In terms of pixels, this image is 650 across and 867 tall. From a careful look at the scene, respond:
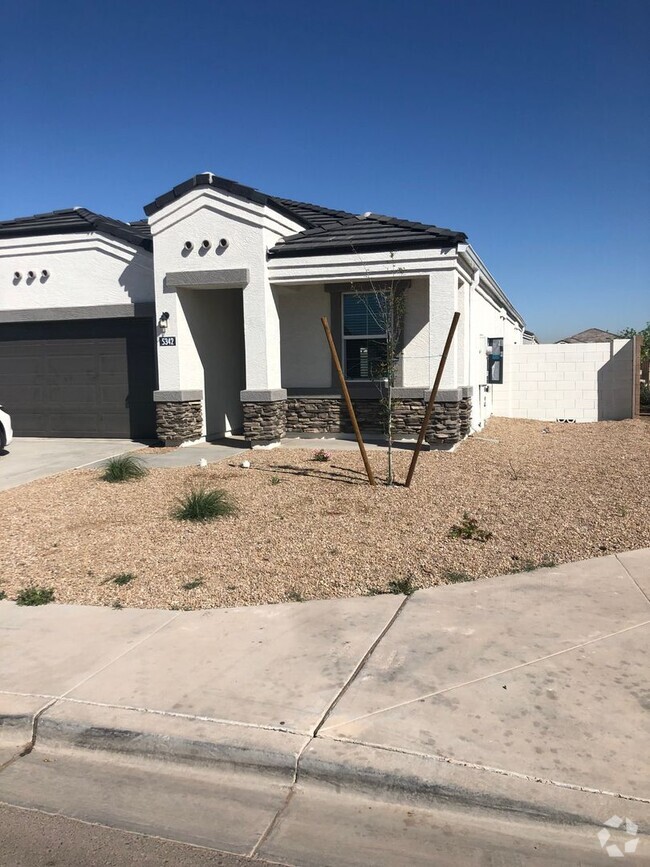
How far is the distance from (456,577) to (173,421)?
29.1 ft

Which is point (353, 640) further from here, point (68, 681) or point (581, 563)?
point (581, 563)

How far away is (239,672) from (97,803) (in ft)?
4.07

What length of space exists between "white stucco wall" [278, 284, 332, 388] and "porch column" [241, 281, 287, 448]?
107cm

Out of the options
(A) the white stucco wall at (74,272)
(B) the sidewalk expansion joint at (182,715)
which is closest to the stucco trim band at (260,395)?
(A) the white stucco wall at (74,272)

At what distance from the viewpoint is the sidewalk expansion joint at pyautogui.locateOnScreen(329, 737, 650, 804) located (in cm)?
324

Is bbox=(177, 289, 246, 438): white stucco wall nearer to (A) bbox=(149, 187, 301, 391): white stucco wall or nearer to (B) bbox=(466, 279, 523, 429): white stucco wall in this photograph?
(A) bbox=(149, 187, 301, 391): white stucco wall

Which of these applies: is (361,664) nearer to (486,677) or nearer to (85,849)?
(486,677)

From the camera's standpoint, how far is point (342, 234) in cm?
1358

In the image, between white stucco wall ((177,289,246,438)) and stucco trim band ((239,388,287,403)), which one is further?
white stucco wall ((177,289,246,438))

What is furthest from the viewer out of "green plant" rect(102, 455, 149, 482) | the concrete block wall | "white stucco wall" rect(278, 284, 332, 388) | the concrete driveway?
the concrete block wall

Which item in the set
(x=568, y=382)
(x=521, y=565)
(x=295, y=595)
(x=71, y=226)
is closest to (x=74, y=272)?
(x=71, y=226)

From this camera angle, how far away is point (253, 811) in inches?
133

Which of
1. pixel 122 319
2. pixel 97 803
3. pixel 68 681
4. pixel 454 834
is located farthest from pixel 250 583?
pixel 122 319

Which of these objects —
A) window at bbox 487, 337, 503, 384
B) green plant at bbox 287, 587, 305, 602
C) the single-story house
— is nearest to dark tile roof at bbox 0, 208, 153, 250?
the single-story house
